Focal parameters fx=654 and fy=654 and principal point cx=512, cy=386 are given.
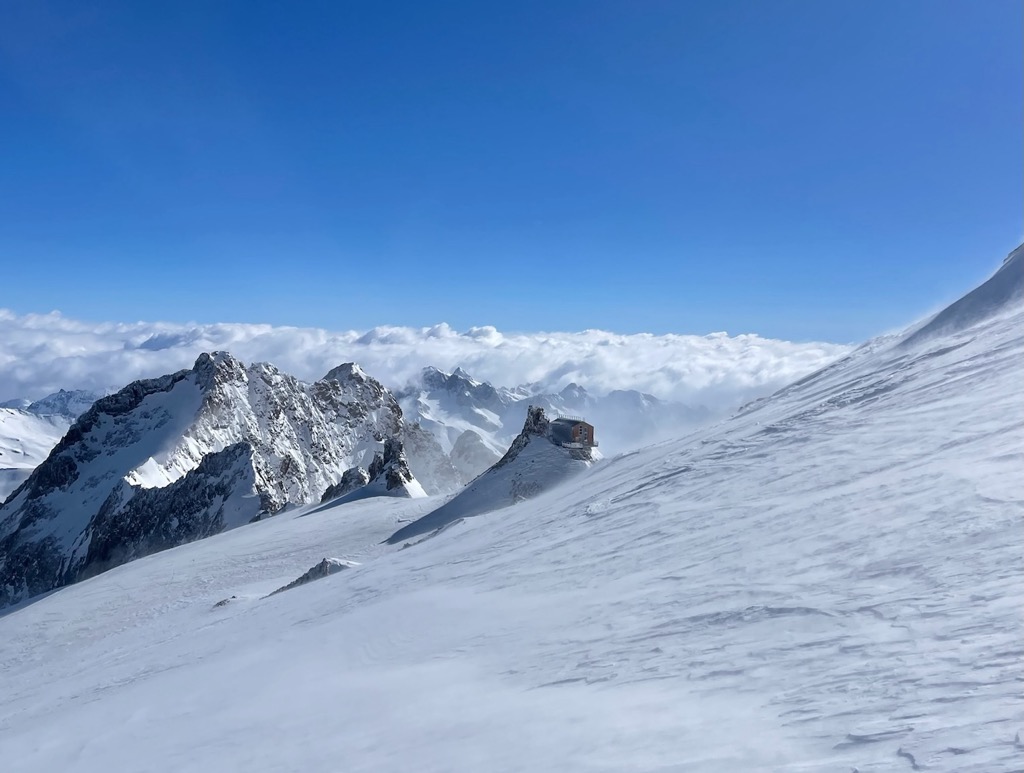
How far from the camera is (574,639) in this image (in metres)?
9.68

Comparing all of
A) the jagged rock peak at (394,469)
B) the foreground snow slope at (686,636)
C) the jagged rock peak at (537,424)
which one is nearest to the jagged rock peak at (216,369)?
the jagged rock peak at (394,469)

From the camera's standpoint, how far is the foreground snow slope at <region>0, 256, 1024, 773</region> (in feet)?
19.5

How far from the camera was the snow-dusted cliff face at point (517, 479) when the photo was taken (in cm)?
3728

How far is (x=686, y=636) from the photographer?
335 inches

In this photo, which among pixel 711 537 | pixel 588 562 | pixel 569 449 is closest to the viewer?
pixel 711 537

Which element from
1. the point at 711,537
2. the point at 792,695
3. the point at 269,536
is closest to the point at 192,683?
the point at 711,537

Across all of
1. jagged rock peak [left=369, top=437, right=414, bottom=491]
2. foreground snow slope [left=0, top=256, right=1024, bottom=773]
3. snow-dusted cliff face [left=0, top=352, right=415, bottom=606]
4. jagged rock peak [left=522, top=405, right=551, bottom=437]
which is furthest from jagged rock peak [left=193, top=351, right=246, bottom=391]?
foreground snow slope [left=0, top=256, right=1024, bottom=773]

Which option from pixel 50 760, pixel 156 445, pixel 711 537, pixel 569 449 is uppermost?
pixel 156 445

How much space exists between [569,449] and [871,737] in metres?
38.2

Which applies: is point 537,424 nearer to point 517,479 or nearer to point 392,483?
point 517,479

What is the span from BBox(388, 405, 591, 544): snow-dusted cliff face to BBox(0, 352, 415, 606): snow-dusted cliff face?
32880 mm

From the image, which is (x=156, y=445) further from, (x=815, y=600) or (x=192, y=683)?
(x=815, y=600)

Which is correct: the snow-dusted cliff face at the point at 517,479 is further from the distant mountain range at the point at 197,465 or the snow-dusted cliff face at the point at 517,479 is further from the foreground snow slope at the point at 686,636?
the foreground snow slope at the point at 686,636

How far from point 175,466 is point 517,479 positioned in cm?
6505
